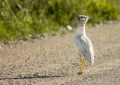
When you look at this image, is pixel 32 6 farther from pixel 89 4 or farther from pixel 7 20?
pixel 89 4

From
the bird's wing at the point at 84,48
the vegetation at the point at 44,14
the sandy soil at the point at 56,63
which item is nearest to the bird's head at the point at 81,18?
the bird's wing at the point at 84,48

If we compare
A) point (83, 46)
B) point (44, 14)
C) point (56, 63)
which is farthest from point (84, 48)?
point (44, 14)

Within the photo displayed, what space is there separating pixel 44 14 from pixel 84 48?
18.7 ft

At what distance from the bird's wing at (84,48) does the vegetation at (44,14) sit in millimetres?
3807

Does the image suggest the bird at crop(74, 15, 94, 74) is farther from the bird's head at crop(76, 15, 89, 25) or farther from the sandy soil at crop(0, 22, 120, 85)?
the sandy soil at crop(0, 22, 120, 85)

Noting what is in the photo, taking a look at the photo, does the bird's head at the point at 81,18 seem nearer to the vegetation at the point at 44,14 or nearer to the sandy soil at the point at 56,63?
the sandy soil at the point at 56,63

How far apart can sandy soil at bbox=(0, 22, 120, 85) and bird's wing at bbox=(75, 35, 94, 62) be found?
0.38 m

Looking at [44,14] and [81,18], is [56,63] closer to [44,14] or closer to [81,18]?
[81,18]

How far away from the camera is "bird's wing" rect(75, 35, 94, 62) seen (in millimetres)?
8796

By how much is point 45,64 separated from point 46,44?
227 cm

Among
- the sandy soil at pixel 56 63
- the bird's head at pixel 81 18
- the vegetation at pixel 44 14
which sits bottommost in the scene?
the sandy soil at pixel 56 63

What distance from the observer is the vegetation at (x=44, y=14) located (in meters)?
12.8

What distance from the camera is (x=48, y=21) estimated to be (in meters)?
14.2

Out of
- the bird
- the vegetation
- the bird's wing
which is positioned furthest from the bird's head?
the vegetation
